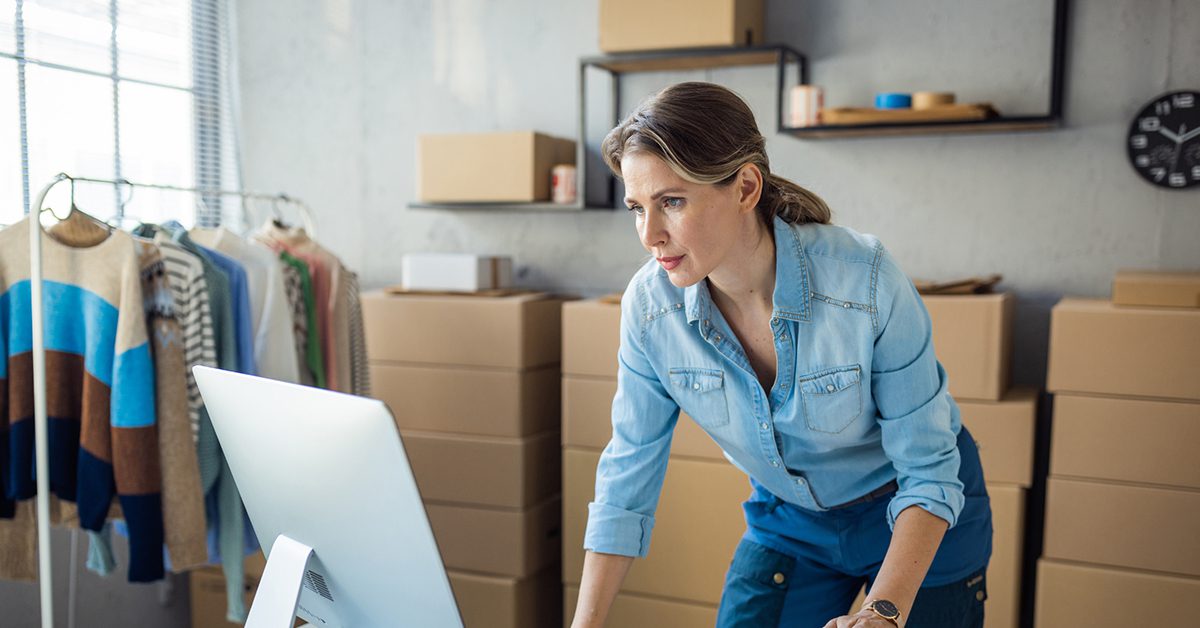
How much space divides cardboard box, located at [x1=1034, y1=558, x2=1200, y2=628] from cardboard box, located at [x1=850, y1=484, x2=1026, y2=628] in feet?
0.21

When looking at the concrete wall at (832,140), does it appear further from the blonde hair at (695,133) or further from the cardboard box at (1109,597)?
the blonde hair at (695,133)

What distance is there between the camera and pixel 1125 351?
2268 millimetres

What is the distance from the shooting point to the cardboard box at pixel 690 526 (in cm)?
266

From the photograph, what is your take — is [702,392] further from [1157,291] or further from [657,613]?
[657,613]

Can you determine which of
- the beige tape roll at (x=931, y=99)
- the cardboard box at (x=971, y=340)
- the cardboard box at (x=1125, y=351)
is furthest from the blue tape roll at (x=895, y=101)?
the cardboard box at (x=1125, y=351)

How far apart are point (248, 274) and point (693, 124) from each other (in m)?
1.57

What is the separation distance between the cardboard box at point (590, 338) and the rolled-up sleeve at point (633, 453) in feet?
4.01

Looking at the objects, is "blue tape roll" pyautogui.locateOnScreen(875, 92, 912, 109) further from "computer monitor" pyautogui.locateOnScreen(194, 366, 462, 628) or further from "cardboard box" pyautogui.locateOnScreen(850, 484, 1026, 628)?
"computer monitor" pyautogui.locateOnScreen(194, 366, 462, 628)

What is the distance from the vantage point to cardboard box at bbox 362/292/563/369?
9.29 ft

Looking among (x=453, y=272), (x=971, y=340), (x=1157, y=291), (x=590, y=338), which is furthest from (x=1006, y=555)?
(x=453, y=272)

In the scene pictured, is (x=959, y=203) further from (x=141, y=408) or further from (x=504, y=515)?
(x=141, y=408)

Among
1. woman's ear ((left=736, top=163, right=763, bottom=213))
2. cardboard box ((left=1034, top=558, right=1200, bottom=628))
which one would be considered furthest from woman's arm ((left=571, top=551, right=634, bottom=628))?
cardboard box ((left=1034, top=558, right=1200, bottom=628))

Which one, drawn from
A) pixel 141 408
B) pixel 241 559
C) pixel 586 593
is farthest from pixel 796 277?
pixel 241 559

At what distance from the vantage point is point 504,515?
2869 millimetres
